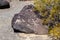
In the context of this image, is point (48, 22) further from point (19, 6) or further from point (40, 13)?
point (19, 6)

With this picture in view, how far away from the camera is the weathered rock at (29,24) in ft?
19.0

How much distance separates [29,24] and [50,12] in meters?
0.66

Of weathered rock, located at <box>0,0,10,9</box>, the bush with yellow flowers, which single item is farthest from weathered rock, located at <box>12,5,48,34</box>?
weathered rock, located at <box>0,0,10,9</box>

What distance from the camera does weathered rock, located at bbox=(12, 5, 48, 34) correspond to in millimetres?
5789

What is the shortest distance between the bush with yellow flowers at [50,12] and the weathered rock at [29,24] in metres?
0.16

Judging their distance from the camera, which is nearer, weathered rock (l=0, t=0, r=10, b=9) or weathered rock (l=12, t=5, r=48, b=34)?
weathered rock (l=12, t=5, r=48, b=34)

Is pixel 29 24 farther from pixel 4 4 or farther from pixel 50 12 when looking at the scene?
pixel 4 4

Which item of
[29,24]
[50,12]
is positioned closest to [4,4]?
[29,24]

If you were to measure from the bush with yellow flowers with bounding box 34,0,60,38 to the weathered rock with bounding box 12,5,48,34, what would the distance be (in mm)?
161

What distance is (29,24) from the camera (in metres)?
5.91

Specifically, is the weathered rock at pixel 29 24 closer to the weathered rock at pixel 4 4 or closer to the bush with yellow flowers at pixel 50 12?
the bush with yellow flowers at pixel 50 12

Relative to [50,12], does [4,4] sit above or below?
below

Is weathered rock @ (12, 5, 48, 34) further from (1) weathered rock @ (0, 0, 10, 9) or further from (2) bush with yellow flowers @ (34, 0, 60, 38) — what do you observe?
(1) weathered rock @ (0, 0, 10, 9)

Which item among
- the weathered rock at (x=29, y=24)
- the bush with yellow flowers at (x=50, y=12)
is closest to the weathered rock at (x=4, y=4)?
the weathered rock at (x=29, y=24)
